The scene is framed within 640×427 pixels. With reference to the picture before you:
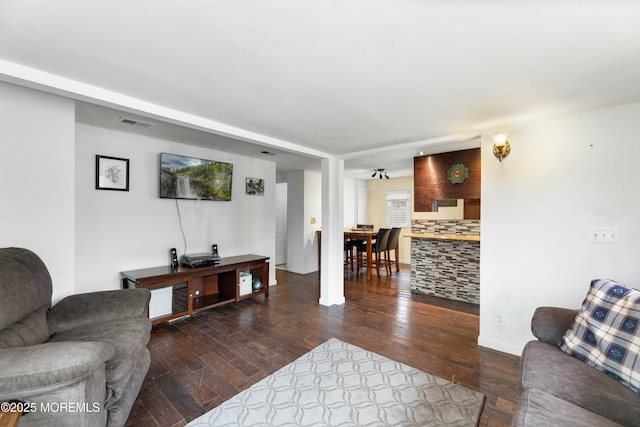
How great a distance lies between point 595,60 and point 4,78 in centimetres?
324

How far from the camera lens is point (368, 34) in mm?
1238

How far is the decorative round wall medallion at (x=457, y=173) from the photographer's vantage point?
371 cm

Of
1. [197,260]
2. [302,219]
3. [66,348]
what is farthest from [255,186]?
[66,348]

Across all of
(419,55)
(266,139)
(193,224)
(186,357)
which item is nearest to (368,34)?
(419,55)

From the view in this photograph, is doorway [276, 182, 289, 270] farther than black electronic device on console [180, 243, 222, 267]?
Yes

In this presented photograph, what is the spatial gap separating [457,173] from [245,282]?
131 inches

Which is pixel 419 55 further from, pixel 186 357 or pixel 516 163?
pixel 186 357

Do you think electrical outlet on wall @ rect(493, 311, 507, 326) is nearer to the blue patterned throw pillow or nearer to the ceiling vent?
the blue patterned throw pillow

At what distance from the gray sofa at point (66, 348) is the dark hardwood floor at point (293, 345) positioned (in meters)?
0.36

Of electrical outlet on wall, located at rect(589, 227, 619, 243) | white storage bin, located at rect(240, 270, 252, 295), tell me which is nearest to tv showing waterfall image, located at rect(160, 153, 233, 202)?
white storage bin, located at rect(240, 270, 252, 295)

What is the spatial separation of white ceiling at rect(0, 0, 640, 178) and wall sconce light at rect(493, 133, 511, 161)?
5.7 inches

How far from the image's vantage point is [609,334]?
143 centimetres

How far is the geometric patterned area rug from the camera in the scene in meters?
1.69

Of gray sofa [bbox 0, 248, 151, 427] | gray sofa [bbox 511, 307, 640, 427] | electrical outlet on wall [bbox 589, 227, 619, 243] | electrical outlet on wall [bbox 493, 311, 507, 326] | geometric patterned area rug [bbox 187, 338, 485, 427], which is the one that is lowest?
geometric patterned area rug [bbox 187, 338, 485, 427]
